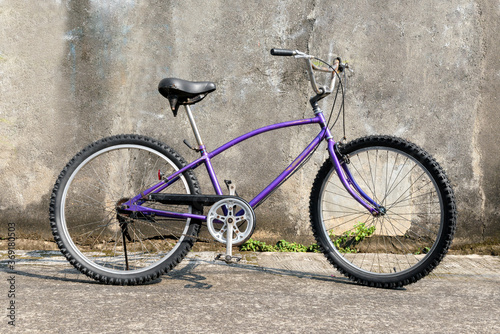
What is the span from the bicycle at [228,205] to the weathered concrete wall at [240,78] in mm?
302

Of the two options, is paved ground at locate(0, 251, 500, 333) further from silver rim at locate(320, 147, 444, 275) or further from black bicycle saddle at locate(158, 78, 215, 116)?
black bicycle saddle at locate(158, 78, 215, 116)

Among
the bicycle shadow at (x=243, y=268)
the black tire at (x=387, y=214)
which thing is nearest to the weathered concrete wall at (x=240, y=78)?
the black tire at (x=387, y=214)

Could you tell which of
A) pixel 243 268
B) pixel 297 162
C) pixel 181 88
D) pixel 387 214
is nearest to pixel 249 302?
pixel 243 268

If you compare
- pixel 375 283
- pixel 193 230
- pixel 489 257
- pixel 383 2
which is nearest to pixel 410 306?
pixel 375 283

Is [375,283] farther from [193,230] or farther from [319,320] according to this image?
[193,230]

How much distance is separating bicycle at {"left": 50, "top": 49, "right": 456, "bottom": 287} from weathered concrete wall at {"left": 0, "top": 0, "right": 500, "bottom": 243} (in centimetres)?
30

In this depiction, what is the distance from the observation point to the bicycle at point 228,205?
283 centimetres

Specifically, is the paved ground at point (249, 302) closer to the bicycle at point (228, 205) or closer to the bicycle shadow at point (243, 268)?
the bicycle shadow at point (243, 268)

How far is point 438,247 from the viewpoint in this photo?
272 cm

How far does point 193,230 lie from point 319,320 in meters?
1.01

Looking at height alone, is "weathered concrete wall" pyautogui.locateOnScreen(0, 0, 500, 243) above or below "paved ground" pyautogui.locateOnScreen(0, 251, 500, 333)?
above

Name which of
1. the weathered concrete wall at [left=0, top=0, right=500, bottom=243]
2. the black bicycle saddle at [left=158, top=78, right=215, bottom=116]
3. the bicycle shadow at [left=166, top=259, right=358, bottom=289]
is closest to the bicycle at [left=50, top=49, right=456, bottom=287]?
the black bicycle saddle at [left=158, top=78, right=215, bottom=116]

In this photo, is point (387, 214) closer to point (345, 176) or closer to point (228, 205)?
point (345, 176)

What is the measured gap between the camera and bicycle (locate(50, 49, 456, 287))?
2834 millimetres
